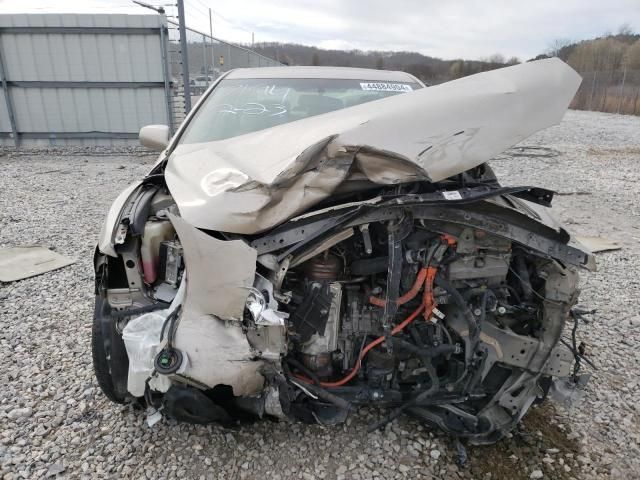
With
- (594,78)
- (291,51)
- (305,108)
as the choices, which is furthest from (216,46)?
(291,51)

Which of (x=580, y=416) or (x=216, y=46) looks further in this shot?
(x=216, y=46)

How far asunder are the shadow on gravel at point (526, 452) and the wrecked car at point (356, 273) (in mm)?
130

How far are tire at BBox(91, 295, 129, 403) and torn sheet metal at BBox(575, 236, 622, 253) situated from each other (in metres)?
4.59

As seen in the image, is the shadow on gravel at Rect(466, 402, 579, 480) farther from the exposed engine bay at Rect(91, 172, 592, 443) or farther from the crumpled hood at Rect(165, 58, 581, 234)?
the crumpled hood at Rect(165, 58, 581, 234)

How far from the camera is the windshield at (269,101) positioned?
2963 millimetres

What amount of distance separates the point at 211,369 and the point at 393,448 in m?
1.04

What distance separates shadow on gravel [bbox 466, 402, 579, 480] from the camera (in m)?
2.10

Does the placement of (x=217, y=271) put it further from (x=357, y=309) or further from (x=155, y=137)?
(x=155, y=137)

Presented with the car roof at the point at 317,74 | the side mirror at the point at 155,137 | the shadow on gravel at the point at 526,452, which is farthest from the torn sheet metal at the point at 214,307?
the car roof at the point at 317,74

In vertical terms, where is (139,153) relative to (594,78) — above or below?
below

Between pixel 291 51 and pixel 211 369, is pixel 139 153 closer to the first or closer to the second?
pixel 211 369

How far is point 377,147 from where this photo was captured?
71.4 inches

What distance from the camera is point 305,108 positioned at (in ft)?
10.2

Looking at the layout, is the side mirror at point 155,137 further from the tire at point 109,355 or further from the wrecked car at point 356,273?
the tire at point 109,355
